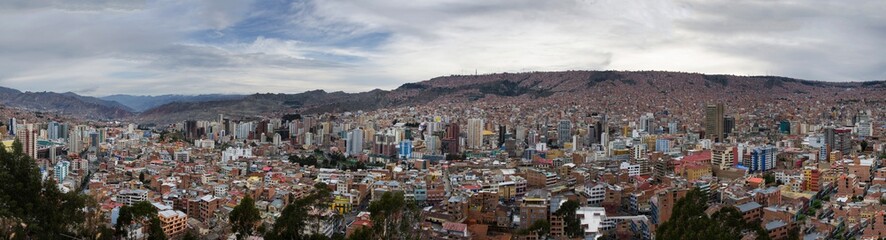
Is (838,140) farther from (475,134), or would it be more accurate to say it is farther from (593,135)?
(475,134)

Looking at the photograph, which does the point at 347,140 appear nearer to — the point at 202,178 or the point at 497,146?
the point at 497,146

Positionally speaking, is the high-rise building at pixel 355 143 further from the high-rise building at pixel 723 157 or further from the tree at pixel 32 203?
the tree at pixel 32 203

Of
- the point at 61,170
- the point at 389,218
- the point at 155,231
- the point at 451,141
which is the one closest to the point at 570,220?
the point at 389,218

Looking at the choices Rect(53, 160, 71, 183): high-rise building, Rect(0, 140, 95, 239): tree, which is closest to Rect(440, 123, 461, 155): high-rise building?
Rect(53, 160, 71, 183): high-rise building

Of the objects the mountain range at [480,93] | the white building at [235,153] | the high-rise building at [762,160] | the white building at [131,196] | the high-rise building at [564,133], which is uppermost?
the mountain range at [480,93]

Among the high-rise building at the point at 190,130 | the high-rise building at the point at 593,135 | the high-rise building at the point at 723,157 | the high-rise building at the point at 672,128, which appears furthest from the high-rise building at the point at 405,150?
the high-rise building at the point at 672,128

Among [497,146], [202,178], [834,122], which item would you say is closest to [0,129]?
[202,178]
